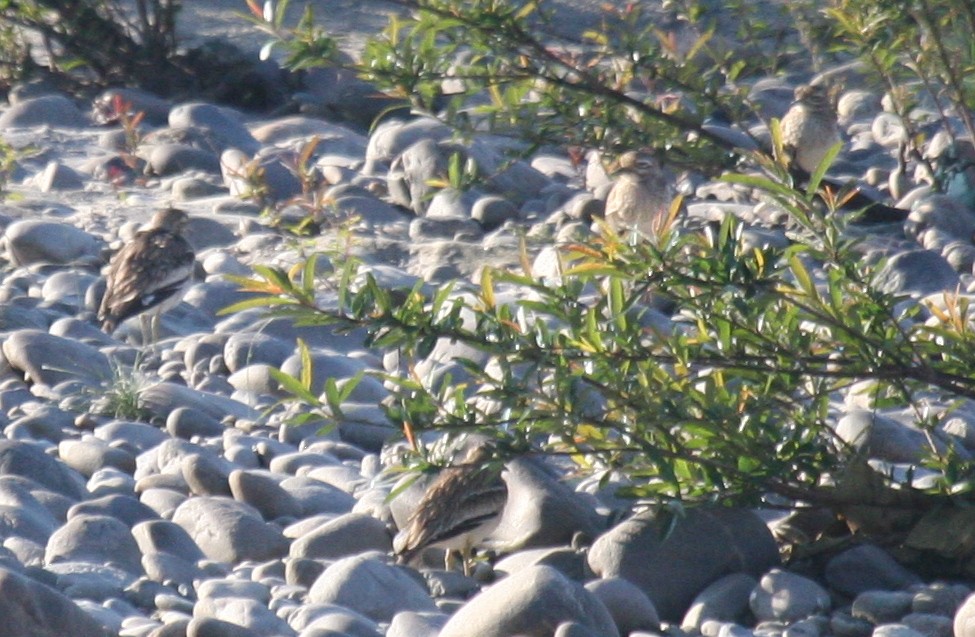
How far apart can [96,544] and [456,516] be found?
3.57 ft

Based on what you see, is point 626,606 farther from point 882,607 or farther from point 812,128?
point 812,128

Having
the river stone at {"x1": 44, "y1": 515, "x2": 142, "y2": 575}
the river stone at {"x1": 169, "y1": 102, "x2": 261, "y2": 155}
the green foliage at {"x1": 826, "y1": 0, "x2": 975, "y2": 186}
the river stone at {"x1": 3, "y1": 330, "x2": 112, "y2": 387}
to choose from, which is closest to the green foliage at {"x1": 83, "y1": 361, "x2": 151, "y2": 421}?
the river stone at {"x1": 3, "y1": 330, "x2": 112, "y2": 387}

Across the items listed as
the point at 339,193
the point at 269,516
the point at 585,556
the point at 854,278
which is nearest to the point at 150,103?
the point at 339,193

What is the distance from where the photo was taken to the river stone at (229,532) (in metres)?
4.90

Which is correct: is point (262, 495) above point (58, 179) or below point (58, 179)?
above

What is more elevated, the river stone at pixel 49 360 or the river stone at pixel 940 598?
the river stone at pixel 940 598

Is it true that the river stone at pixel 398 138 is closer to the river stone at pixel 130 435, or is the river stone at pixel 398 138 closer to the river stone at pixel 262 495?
the river stone at pixel 130 435

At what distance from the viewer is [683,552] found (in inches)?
183

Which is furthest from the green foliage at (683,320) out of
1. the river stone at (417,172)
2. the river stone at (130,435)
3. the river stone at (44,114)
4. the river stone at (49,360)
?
the river stone at (44,114)

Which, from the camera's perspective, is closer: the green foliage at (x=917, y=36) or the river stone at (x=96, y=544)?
the green foliage at (x=917, y=36)

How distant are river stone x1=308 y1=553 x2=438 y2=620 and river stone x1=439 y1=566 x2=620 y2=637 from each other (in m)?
0.35

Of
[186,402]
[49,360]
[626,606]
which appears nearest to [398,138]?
[49,360]

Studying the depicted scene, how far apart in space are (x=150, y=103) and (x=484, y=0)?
7.68m

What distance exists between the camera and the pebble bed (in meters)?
4.27
